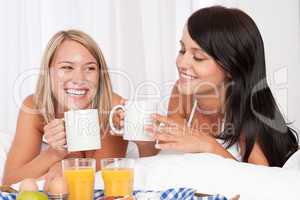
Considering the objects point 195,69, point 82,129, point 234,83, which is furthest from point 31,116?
point 234,83

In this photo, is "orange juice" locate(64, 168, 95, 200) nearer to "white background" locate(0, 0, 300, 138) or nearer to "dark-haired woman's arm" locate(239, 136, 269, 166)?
"dark-haired woman's arm" locate(239, 136, 269, 166)

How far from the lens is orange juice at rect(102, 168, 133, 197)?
120 cm

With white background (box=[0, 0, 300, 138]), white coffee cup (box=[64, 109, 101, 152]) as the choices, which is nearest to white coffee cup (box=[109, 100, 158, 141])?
white coffee cup (box=[64, 109, 101, 152])

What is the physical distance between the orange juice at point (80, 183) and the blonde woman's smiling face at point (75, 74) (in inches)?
22.8

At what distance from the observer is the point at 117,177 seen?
3.94ft

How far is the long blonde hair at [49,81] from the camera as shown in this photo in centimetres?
182

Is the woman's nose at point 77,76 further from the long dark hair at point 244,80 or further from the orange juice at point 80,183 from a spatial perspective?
the orange juice at point 80,183

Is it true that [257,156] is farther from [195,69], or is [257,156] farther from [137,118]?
[137,118]

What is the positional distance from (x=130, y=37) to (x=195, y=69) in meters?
0.62

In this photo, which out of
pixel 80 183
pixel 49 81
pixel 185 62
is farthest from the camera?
pixel 49 81

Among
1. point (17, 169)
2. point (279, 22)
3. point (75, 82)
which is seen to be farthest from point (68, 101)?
point (279, 22)

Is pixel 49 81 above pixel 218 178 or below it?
above

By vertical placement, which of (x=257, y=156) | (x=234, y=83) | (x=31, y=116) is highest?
(x=234, y=83)

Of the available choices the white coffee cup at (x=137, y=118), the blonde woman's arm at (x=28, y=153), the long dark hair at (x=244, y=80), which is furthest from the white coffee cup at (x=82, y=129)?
the long dark hair at (x=244, y=80)
